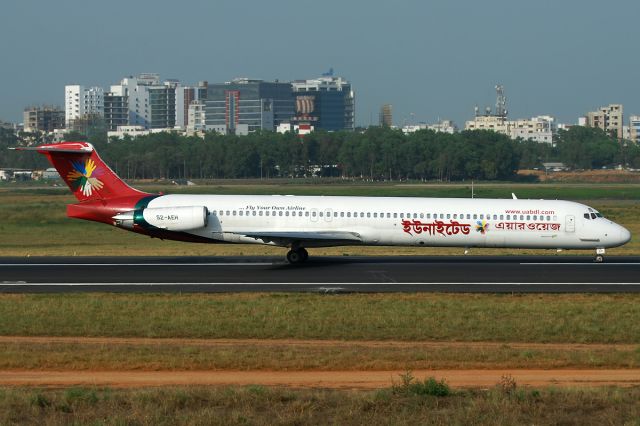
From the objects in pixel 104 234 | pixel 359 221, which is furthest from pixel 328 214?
pixel 104 234

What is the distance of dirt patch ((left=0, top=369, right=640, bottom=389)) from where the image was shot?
18031 mm

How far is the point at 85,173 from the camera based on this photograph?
3828 centimetres

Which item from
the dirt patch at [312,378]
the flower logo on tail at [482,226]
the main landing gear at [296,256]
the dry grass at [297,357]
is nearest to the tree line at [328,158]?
the flower logo on tail at [482,226]

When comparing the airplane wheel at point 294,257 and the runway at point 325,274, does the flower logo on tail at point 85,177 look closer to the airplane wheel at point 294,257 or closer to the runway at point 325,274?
the runway at point 325,274

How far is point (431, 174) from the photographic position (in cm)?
14888

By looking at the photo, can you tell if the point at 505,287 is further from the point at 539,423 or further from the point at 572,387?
the point at 539,423

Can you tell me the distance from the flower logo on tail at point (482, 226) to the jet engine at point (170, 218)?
9.75 meters

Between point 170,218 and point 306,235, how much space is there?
16.4ft

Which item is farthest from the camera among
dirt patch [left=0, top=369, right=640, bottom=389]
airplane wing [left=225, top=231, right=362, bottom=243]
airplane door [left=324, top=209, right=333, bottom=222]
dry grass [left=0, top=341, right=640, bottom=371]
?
airplane door [left=324, top=209, right=333, bottom=222]

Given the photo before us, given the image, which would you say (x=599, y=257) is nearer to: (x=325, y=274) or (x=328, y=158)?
(x=325, y=274)

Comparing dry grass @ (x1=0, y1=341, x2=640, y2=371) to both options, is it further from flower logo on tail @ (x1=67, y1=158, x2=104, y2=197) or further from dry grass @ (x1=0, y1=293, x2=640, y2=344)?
flower logo on tail @ (x1=67, y1=158, x2=104, y2=197)

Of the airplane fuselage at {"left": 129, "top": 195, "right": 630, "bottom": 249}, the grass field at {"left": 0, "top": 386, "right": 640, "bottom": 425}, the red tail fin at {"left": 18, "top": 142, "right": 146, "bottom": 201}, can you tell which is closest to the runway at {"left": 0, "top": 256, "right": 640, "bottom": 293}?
the airplane fuselage at {"left": 129, "top": 195, "right": 630, "bottom": 249}

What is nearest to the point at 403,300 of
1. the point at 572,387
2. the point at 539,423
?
the point at 572,387

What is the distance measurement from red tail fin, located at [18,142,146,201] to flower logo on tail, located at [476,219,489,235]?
12933 mm
